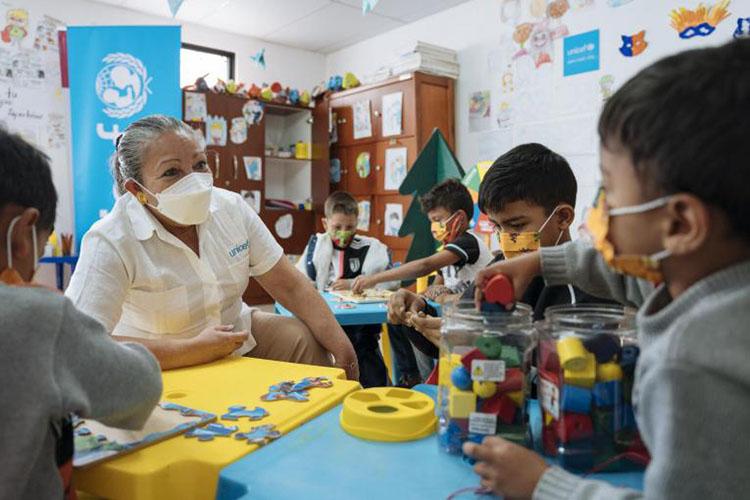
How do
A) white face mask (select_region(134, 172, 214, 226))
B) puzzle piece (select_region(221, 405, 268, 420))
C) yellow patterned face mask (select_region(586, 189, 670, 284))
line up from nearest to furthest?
1. yellow patterned face mask (select_region(586, 189, 670, 284))
2. puzzle piece (select_region(221, 405, 268, 420))
3. white face mask (select_region(134, 172, 214, 226))

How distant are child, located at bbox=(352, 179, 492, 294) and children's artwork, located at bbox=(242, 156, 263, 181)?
2455mm

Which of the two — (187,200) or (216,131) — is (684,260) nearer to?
(187,200)

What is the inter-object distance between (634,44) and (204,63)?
3647 millimetres

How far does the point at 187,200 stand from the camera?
1.57 metres

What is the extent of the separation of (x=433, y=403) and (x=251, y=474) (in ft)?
1.00

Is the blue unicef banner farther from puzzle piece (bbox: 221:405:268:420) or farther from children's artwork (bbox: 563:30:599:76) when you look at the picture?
puzzle piece (bbox: 221:405:268:420)

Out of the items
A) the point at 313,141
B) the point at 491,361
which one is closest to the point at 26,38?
the point at 313,141

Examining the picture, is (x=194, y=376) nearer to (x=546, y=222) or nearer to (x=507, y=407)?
(x=507, y=407)

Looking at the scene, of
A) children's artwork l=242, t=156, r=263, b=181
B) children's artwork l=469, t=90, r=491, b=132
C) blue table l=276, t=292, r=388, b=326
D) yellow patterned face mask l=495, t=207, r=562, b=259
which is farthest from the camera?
children's artwork l=242, t=156, r=263, b=181

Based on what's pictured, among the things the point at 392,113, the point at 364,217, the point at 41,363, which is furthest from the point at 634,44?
the point at 41,363

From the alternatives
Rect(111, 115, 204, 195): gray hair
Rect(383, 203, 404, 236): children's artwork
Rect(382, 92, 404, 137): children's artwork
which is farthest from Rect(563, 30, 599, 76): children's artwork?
Rect(111, 115, 204, 195): gray hair

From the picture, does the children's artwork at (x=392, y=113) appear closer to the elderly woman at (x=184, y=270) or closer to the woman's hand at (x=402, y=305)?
the elderly woman at (x=184, y=270)

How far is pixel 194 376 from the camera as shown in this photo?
3.83 feet

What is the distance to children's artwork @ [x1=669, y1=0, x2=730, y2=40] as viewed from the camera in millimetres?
3135
